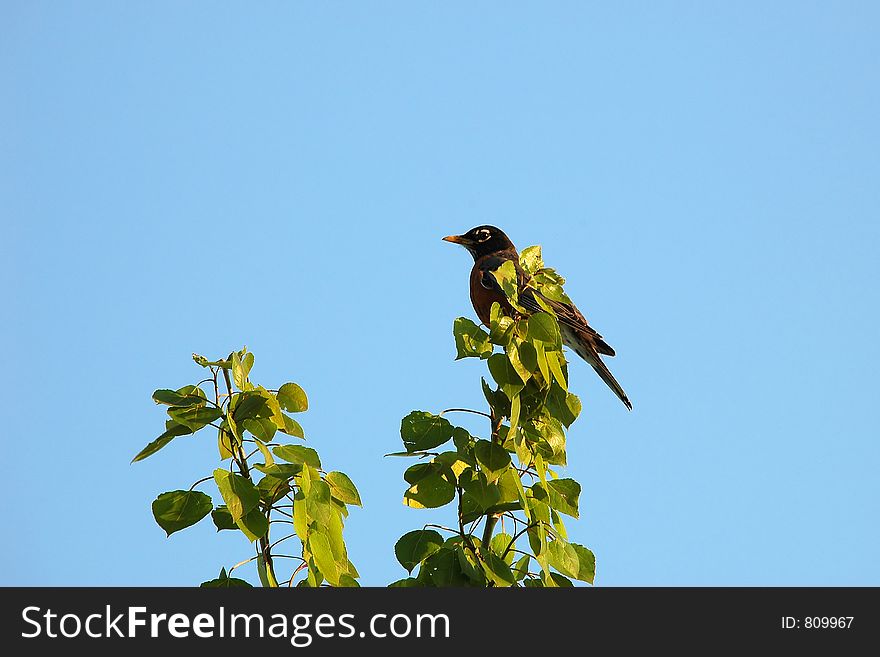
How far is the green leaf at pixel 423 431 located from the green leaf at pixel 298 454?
40 centimetres

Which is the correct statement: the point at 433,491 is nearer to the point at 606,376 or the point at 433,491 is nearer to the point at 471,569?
the point at 471,569

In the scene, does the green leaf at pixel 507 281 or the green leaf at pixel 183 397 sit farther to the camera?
the green leaf at pixel 507 281

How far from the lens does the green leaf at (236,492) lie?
9.98ft

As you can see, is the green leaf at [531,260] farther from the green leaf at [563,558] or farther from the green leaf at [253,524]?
the green leaf at [253,524]

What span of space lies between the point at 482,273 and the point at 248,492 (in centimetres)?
465

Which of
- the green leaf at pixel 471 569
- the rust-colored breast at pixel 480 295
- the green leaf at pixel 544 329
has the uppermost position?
the rust-colored breast at pixel 480 295

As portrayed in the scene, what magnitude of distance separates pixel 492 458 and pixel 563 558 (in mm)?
412

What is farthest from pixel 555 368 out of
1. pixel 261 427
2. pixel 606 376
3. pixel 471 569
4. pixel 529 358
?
pixel 606 376

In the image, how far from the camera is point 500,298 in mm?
6949

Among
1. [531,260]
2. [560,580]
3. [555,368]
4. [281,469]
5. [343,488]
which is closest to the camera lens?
[281,469]

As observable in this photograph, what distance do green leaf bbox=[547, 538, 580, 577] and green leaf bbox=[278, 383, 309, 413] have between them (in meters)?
0.91

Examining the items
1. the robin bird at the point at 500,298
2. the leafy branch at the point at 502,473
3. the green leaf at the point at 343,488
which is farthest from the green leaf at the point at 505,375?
the robin bird at the point at 500,298
